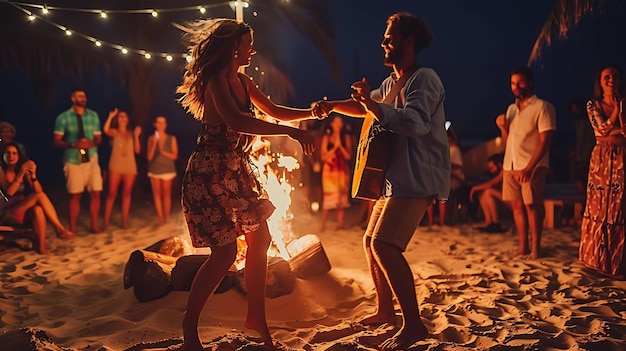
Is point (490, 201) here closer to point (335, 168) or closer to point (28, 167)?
point (335, 168)

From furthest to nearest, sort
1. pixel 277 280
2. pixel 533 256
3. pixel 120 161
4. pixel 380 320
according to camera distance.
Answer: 1. pixel 120 161
2. pixel 533 256
3. pixel 277 280
4. pixel 380 320

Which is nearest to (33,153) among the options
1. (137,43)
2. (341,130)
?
(137,43)

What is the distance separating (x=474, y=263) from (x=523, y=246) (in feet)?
2.58

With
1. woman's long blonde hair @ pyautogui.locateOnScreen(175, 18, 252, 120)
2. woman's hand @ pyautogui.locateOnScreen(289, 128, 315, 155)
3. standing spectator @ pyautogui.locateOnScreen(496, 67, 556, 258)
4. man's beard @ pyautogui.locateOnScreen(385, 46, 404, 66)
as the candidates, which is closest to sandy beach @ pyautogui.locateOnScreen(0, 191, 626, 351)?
standing spectator @ pyautogui.locateOnScreen(496, 67, 556, 258)

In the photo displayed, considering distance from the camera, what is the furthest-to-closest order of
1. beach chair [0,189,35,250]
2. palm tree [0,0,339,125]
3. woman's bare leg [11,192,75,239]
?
palm tree [0,0,339,125] < woman's bare leg [11,192,75,239] < beach chair [0,189,35,250]

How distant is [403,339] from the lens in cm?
334

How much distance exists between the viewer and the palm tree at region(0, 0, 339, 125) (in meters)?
11.8

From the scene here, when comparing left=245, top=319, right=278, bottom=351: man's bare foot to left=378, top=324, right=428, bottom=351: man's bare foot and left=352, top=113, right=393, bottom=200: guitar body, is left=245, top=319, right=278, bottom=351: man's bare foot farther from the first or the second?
left=352, top=113, right=393, bottom=200: guitar body

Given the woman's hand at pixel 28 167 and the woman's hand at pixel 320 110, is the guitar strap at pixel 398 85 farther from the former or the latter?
the woman's hand at pixel 28 167

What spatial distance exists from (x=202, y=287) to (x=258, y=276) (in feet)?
1.30

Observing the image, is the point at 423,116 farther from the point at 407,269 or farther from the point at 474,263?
the point at 474,263

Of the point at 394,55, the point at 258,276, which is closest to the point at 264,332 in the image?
the point at 258,276

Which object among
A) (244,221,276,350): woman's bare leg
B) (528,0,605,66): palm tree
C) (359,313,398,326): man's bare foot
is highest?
(528,0,605,66): palm tree

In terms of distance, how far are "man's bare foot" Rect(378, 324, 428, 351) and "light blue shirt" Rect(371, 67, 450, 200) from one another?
86 cm
